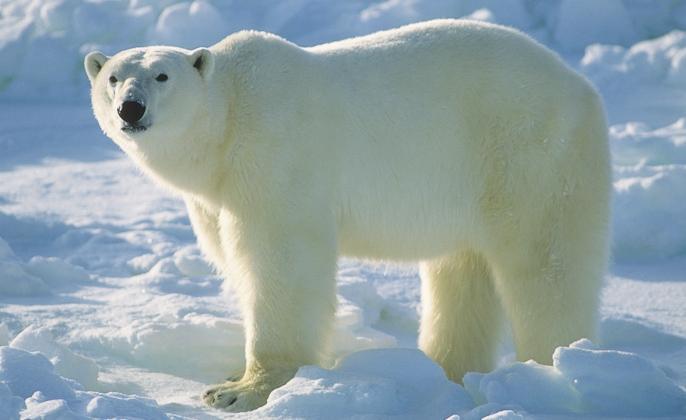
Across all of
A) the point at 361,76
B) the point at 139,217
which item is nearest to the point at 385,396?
the point at 361,76

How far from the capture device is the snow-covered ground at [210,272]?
3250mm

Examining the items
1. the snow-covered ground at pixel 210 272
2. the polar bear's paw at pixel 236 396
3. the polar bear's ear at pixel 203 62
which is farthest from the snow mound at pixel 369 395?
the polar bear's ear at pixel 203 62

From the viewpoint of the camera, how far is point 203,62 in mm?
3982

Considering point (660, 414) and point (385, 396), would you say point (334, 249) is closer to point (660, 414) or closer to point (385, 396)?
point (385, 396)

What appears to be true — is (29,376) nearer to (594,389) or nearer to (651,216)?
(594,389)

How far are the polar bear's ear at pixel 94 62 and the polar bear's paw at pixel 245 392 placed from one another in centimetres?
125

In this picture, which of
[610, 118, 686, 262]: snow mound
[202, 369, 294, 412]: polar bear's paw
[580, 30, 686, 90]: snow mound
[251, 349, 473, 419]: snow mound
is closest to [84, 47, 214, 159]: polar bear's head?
[202, 369, 294, 412]: polar bear's paw

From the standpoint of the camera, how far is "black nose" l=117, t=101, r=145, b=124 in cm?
369

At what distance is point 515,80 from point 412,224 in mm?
693

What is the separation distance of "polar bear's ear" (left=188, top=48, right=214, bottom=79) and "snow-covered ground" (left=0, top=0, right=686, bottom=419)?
1145 millimetres

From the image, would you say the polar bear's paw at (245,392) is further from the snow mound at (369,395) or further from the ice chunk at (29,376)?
the ice chunk at (29,376)

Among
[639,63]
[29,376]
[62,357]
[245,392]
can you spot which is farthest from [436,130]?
[639,63]

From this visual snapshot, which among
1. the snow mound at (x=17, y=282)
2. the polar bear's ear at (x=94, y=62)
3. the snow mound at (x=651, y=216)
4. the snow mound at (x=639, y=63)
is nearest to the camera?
the polar bear's ear at (x=94, y=62)

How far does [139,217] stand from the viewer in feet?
24.1
